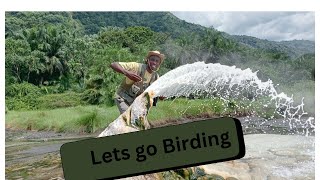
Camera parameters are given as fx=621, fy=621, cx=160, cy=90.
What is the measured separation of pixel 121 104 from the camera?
17.3ft

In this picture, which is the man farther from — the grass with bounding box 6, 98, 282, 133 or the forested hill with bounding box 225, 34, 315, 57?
the forested hill with bounding box 225, 34, 315, 57

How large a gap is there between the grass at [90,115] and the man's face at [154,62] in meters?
0.30

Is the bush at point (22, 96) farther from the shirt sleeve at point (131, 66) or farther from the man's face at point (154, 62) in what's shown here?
the man's face at point (154, 62)

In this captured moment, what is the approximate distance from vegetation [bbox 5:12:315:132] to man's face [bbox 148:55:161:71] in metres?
0.06

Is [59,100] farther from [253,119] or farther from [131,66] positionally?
[253,119]

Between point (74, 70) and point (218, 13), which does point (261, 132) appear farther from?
point (74, 70)

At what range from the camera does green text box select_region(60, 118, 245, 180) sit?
3570 millimetres

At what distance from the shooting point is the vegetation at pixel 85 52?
5133 mm

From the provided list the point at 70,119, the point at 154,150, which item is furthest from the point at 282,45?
the point at 154,150

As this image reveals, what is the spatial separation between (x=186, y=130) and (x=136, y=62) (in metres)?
1.73

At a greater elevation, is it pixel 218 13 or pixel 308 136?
pixel 218 13

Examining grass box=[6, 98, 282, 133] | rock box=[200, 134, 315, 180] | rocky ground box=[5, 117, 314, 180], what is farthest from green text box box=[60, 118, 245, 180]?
rock box=[200, 134, 315, 180]
